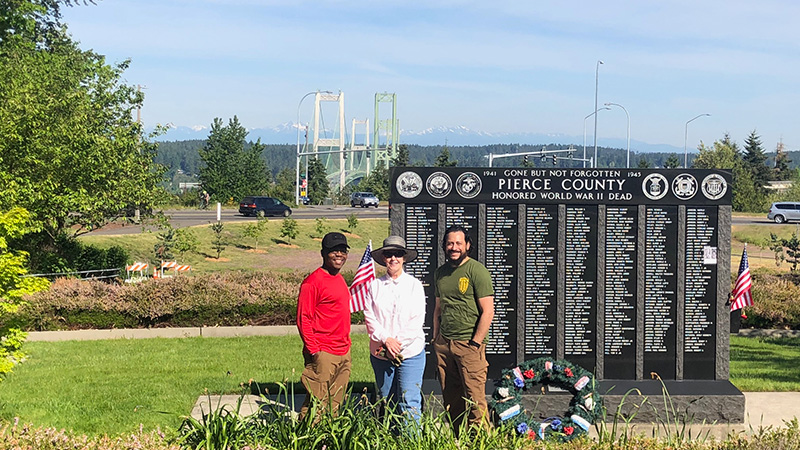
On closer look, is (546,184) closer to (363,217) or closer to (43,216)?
(43,216)

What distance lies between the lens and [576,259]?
9594mm

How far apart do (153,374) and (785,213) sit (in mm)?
51560

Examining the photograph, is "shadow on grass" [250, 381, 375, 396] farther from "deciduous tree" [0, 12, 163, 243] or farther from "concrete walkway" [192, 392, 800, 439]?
"deciduous tree" [0, 12, 163, 243]

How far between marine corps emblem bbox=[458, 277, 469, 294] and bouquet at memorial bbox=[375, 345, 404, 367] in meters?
0.76

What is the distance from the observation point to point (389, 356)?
24.2 ft

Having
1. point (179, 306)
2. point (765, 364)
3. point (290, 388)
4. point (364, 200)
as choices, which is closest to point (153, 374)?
point (290, 388)

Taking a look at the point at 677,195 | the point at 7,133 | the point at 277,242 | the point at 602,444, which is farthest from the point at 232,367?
the point at 277,242

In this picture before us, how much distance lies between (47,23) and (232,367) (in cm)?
2995

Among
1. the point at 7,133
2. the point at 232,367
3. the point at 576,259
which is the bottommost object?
the point at 232,367

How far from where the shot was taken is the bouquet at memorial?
7.33 m

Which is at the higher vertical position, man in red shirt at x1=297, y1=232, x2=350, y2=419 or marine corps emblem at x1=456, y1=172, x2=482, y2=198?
marine corps emblem at x1=456, y1=172, x2=482, y2=198

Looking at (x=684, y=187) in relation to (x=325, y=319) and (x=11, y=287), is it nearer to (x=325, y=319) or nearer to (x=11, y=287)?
(x=325, y=319)

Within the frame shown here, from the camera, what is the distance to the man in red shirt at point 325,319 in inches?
283

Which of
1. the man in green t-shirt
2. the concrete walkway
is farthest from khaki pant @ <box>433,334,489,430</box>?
the concrete walkway
